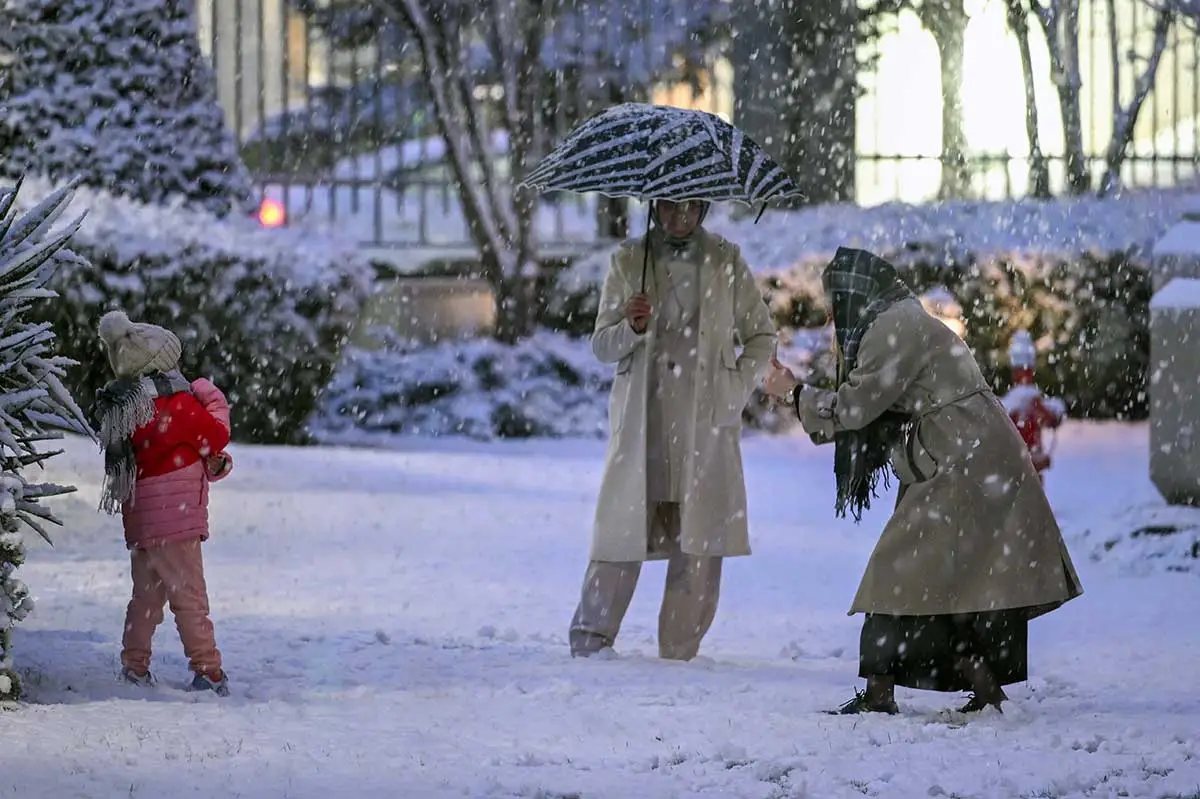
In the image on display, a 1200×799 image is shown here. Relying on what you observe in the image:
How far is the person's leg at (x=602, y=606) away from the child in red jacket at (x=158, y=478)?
1.31m

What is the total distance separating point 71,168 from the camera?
14688 mm

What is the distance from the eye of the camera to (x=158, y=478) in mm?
6633

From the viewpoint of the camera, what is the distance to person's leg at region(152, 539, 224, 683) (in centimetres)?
665

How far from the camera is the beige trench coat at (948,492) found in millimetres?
6223

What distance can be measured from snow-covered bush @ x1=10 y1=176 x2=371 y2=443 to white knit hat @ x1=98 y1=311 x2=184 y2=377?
21.1 feet

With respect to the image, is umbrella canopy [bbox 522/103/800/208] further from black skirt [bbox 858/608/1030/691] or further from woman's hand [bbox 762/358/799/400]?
black skirt [bbox 858/608/1030/691]

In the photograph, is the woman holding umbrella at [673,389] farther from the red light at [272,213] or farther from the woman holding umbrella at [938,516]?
the red light at [272,213]

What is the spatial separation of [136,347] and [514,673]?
1.60m

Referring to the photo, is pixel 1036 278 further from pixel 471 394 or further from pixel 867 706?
pixel 867 706

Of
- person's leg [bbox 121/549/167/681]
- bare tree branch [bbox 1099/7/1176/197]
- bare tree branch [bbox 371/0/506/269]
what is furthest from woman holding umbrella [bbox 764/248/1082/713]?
bare tree branch [bbox 1099/7/1176/197]

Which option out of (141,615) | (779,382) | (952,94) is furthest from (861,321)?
(952,94)

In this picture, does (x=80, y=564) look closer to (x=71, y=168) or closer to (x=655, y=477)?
(x=655, y=477)

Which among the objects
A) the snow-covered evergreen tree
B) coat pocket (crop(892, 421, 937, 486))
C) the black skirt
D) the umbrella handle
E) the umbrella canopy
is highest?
the snow-covered evergreen tree

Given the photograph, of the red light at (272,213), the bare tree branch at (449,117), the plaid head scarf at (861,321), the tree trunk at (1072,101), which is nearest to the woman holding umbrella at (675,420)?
the plaid head scarf at (861,321)
